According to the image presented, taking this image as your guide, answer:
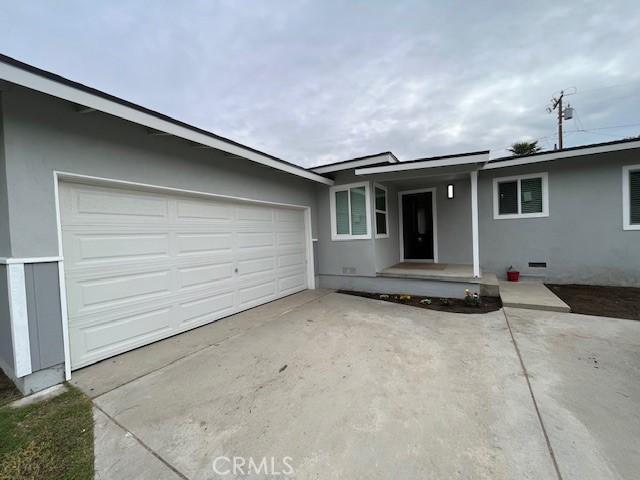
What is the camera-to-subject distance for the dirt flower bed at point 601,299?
15.2 ft

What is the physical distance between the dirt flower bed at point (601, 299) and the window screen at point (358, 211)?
14.3 feet

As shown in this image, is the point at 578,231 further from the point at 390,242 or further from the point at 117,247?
the point at 117,247

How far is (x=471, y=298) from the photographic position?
5512 mm

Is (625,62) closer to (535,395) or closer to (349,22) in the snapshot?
(349,22)

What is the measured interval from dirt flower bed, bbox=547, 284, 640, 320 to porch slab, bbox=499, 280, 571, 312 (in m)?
0.21

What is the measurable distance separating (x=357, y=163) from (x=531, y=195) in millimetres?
4668

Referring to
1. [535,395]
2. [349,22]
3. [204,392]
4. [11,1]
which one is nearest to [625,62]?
[349,22]

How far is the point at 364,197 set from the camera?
6.80 m

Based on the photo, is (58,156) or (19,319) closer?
(19,319)

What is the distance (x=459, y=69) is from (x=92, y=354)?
9.21 meters

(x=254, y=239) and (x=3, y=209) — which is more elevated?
(x=3, y=209)

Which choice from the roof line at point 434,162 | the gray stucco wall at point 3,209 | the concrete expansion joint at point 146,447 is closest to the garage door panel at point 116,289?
the gray stucco wall at point 3,209

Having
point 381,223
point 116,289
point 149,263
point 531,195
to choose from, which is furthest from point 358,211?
point 116,289

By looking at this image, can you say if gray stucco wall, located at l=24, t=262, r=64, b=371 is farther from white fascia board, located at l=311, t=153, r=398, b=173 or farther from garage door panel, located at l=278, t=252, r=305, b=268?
white fascia board, located at l=311, t=153, r=398, b=173
